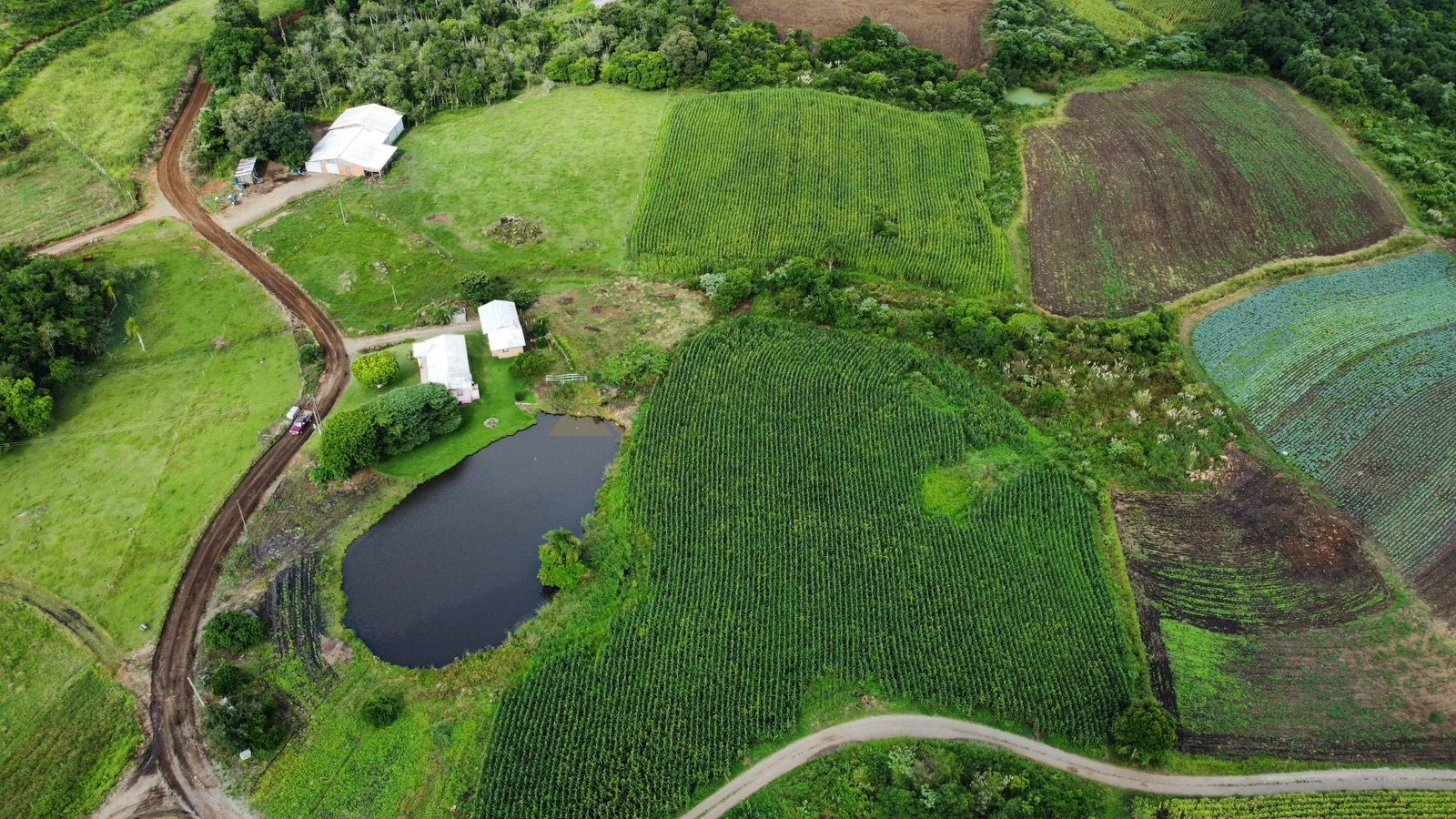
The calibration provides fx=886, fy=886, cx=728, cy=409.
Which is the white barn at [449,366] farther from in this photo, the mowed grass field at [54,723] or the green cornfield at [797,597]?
the mowed grass field at [54,723]

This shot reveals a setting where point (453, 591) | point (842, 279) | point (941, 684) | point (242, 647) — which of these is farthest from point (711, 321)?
point (242, 647)

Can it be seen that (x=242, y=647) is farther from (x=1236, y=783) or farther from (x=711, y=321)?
(x=1236, y=783)

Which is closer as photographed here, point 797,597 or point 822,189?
point 797,597

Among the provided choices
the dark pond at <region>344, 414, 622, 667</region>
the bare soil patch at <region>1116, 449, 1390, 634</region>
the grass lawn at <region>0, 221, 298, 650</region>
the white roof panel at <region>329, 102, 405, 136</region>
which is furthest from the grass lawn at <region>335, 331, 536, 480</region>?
the bare soil patch at <region>1116, 449, 1390, 634</region>

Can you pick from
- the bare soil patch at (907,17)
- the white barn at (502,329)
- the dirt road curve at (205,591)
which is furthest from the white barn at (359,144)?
the bare soil patch at (907,17)

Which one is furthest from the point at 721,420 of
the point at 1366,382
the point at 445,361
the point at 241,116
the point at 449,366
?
the point at 241,116

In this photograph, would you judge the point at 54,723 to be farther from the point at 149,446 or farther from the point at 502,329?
the point at 502,329
